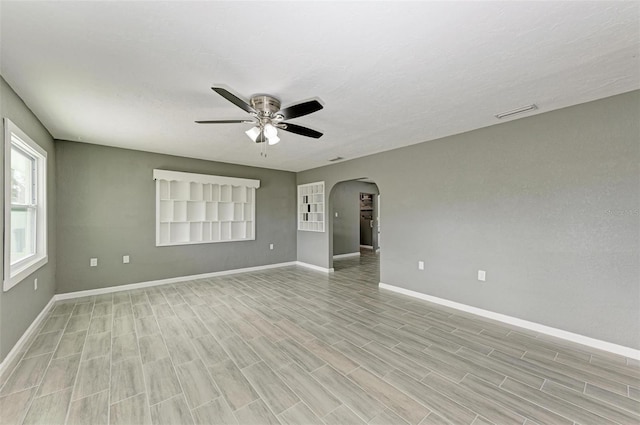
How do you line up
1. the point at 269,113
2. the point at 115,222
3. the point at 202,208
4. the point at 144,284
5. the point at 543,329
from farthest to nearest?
the point at 202,208, the point at 144,284, the point at 115,222, the point at 543,329, the point at 269,113

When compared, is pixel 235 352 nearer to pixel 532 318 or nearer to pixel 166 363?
pixel 166 363

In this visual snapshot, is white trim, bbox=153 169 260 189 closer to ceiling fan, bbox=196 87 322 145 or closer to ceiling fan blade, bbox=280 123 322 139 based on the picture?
ceiling fan, bbox=196 87 322 145

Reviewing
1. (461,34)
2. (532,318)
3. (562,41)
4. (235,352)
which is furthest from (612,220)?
(235,352)

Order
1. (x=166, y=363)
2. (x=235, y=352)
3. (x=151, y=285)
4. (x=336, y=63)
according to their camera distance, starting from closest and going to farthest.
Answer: (x=336, y=63) < (x=166, y=363) < (x=235, y=352) < (x=151, y=285)

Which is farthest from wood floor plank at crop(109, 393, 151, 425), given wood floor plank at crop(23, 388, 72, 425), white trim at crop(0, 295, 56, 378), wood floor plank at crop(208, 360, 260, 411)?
white trim at crop(0, 295, 56, 378)

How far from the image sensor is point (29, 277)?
2850 millimetres

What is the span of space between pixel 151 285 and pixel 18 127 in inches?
123

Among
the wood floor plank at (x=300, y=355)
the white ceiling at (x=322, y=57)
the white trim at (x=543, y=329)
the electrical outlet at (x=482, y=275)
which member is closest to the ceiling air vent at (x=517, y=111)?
the white ceiling at (x=322, y=57)

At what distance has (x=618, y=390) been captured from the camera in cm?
199

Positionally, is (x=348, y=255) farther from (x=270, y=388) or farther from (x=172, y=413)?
(x=172, y=413)

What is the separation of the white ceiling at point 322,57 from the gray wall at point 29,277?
0.15 m

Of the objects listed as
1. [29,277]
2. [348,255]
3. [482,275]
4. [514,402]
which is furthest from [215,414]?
[348,255]

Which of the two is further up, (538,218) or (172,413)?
(538,218)

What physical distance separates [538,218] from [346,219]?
5.51m
